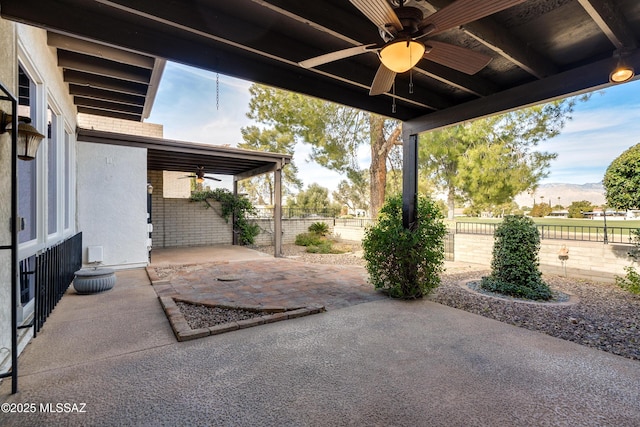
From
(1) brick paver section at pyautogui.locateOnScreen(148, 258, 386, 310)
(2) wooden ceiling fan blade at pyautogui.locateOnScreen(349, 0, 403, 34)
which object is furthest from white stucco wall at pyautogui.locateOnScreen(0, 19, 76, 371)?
(2) wooden ceiling fan blade at pyautogui.locateOnScreen(349, 0, 403, 34)

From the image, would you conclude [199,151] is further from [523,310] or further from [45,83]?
[523,310]

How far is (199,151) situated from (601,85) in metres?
7.20

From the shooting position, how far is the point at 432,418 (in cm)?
184

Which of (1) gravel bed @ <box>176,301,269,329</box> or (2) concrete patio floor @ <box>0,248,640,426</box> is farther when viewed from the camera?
(1) gravel bed @ <box>176,301,269,329</box>

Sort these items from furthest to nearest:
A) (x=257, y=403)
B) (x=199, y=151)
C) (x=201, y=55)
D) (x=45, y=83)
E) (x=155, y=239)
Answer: (x=155, y=239), (x=199, y=151), (x=45, y=83), (x=201, y=55), (x=257, y=403)

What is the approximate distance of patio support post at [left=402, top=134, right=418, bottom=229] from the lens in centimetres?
455

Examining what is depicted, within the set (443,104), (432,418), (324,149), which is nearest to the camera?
(432,418)

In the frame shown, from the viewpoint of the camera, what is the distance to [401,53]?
2.38 metres

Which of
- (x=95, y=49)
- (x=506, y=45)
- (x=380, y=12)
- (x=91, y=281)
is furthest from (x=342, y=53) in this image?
(x=91, y=281)

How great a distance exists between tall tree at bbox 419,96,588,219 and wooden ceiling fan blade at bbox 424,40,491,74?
727 centimetres

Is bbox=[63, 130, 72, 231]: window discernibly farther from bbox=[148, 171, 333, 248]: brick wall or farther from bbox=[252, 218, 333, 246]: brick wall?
bbox=[252, 218, 333, 246]: brick wall

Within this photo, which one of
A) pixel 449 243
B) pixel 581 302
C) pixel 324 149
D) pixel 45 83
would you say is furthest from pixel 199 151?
pixel 581 302

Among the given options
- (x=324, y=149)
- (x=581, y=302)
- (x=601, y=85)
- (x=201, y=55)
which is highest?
(x=324, y=149)

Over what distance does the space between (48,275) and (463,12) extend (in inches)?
187
